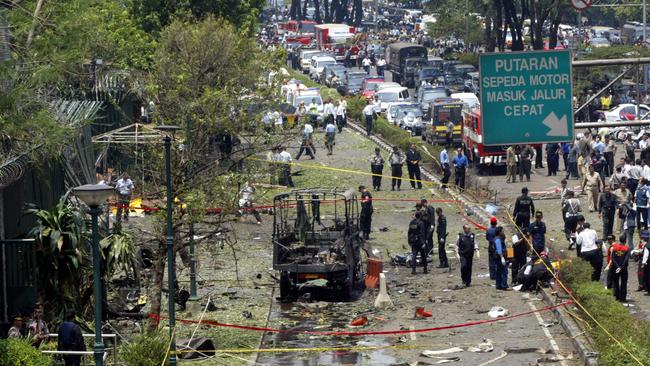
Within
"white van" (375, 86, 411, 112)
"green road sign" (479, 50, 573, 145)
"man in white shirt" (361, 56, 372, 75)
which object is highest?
"green road sign" (479, 50, 573, 145)

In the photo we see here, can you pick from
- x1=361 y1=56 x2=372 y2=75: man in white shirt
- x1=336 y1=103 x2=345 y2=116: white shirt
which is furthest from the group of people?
x1=361 y1=56 x2=372 y2=75: man in white shirt

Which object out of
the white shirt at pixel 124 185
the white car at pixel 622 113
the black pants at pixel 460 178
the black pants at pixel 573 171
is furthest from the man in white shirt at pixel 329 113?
the white shirt at pixel 124 185

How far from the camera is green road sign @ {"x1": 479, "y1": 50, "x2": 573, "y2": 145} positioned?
2416 cm

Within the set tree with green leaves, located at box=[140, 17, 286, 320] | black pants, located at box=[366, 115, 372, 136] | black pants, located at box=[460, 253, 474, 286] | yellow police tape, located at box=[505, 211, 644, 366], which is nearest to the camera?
yellow police tape, located at box=[505, 211, 644, 366]

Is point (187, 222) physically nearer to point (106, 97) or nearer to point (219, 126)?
point (219, 126)

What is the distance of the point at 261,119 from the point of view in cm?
2802

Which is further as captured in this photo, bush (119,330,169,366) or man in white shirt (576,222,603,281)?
man in white shirt (576,222,603,281)

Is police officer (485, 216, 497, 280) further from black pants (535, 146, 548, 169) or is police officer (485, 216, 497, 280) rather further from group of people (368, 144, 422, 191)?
black pants (535, 146, 548, 169)

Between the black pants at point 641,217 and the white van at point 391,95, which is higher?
the white van at point 391,95

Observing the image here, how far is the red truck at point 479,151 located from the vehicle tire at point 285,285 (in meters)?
17.6

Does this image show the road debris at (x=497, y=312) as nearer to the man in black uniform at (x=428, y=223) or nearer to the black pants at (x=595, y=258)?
the black pants at (x=595, y=258)

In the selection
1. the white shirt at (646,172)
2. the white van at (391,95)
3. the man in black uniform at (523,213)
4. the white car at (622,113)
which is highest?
the white van at (391,95)

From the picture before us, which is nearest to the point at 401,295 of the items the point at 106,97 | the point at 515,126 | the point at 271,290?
the point at 271,290

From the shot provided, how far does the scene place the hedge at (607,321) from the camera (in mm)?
20000
